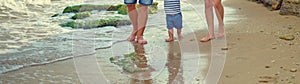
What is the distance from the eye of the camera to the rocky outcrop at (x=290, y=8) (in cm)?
692

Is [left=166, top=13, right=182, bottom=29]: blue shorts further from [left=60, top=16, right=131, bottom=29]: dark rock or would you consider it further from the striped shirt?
[left=60, top=16, right=131, bottom=29]: dark rock

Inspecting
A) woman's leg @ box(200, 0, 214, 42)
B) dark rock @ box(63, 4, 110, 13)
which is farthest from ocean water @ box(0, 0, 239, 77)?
woman's leg @ box(200, 0, 214, 42)

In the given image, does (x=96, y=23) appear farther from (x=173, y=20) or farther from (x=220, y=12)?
(x=220, y=12)

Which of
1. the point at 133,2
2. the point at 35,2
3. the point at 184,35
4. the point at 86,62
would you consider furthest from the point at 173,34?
the point at 35,2

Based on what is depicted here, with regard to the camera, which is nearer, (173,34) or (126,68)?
(126,68)

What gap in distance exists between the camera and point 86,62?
4770 mm

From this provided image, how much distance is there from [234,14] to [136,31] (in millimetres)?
2379

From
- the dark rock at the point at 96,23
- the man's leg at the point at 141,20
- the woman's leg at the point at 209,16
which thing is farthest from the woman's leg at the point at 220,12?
the dark rock at the point at 96,23

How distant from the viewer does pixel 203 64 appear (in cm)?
449

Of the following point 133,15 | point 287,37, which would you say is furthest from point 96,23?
point 287,37

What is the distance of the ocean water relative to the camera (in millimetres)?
5116

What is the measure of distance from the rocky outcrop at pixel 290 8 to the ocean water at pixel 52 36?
3.91 ft

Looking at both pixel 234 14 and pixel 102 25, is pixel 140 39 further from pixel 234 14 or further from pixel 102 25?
pixel 234 14

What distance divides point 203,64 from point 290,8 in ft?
10.1
